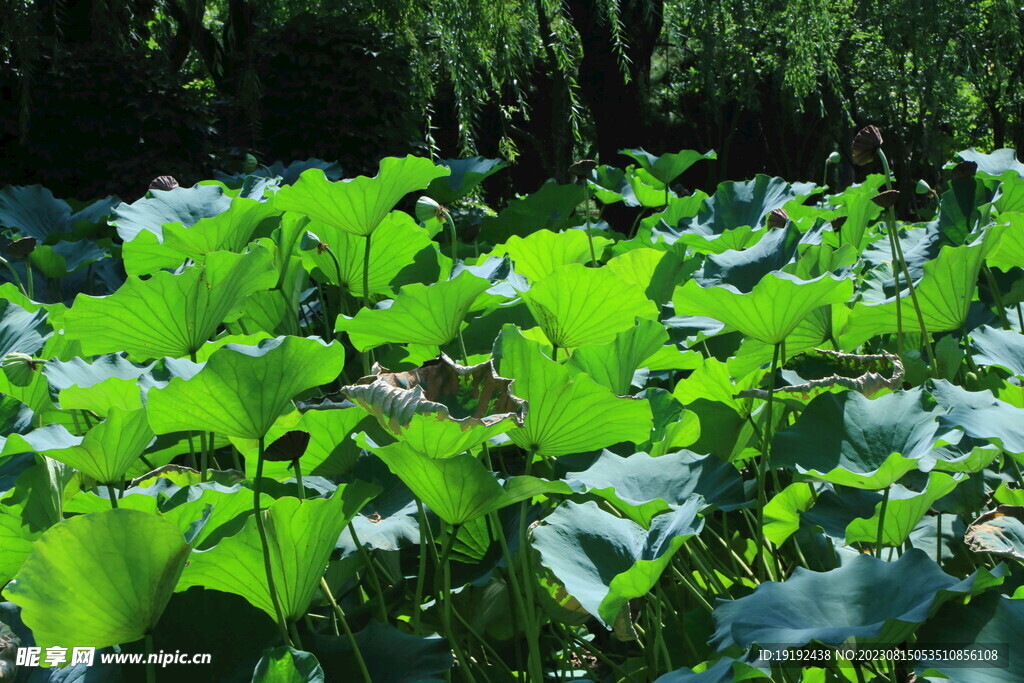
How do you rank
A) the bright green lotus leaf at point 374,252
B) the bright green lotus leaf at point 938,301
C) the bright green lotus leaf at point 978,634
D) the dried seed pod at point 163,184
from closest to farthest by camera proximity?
the bright green lotus leaf at point 978,634 → the bright green lotus leaf at point 938,301 → the bright green lotus leaf at point 374,252 → the dried seed pod at point 163,184

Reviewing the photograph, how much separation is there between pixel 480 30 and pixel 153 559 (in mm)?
3247

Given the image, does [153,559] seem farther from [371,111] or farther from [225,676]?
[371,111]

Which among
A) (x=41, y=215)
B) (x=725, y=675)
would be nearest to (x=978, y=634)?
(x=725, y=675)

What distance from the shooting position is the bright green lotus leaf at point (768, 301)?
92cm

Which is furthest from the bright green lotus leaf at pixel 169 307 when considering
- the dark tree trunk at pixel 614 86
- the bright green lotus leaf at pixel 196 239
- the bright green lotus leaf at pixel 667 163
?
the dark tree trunk at pixel 614 86

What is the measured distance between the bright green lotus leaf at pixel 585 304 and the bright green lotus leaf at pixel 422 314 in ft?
0.26

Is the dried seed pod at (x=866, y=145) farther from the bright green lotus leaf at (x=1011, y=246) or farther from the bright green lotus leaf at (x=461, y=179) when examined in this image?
the bright green lotus leaf at (x=461, y=179)

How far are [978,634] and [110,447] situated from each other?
0.74m

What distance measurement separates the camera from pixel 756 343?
3.78ft

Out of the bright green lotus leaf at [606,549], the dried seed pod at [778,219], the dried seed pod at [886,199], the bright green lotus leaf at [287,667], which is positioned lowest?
the bright green lotus leaf at [287,667]

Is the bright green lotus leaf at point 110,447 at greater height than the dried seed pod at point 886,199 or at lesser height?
lesser

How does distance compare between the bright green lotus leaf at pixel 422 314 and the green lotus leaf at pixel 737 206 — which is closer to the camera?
the bright green lotus leaf at pixel 422 314

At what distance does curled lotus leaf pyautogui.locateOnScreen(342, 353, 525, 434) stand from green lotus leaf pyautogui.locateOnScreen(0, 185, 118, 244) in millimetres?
1389

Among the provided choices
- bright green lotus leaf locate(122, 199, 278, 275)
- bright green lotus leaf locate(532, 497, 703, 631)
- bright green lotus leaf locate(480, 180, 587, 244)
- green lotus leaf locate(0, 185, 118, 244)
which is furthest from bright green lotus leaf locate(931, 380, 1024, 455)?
green lotus leaf locate(0, 185, 118, 244)
